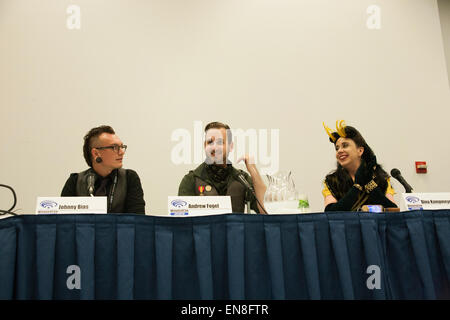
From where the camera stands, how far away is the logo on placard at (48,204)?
4.08 feet

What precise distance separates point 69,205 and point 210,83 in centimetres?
177

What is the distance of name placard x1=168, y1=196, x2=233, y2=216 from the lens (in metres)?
1.26

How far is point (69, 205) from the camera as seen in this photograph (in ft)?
4.13

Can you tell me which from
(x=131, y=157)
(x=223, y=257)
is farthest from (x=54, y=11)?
(x=223, y=257)

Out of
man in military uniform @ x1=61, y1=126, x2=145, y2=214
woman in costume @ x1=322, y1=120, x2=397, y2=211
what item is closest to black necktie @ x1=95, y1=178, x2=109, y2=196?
man in military uniform @ x1=61, y1=126, x2=145, y2=214

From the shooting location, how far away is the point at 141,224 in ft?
3.56

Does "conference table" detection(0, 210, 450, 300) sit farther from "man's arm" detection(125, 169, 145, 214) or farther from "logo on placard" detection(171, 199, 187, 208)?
"man's arm" detection(125, 169, 145, 214)

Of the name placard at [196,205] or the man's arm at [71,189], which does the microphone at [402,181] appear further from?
the man's arm at [71,189]

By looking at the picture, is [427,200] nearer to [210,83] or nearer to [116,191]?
[116,191]

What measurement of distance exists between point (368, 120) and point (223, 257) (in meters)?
2.17

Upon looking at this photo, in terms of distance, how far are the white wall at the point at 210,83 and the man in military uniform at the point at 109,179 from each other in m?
0.73

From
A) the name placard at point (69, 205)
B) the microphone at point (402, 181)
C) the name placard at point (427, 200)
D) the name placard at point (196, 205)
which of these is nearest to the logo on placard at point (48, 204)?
the name placard at point (69, 205)
